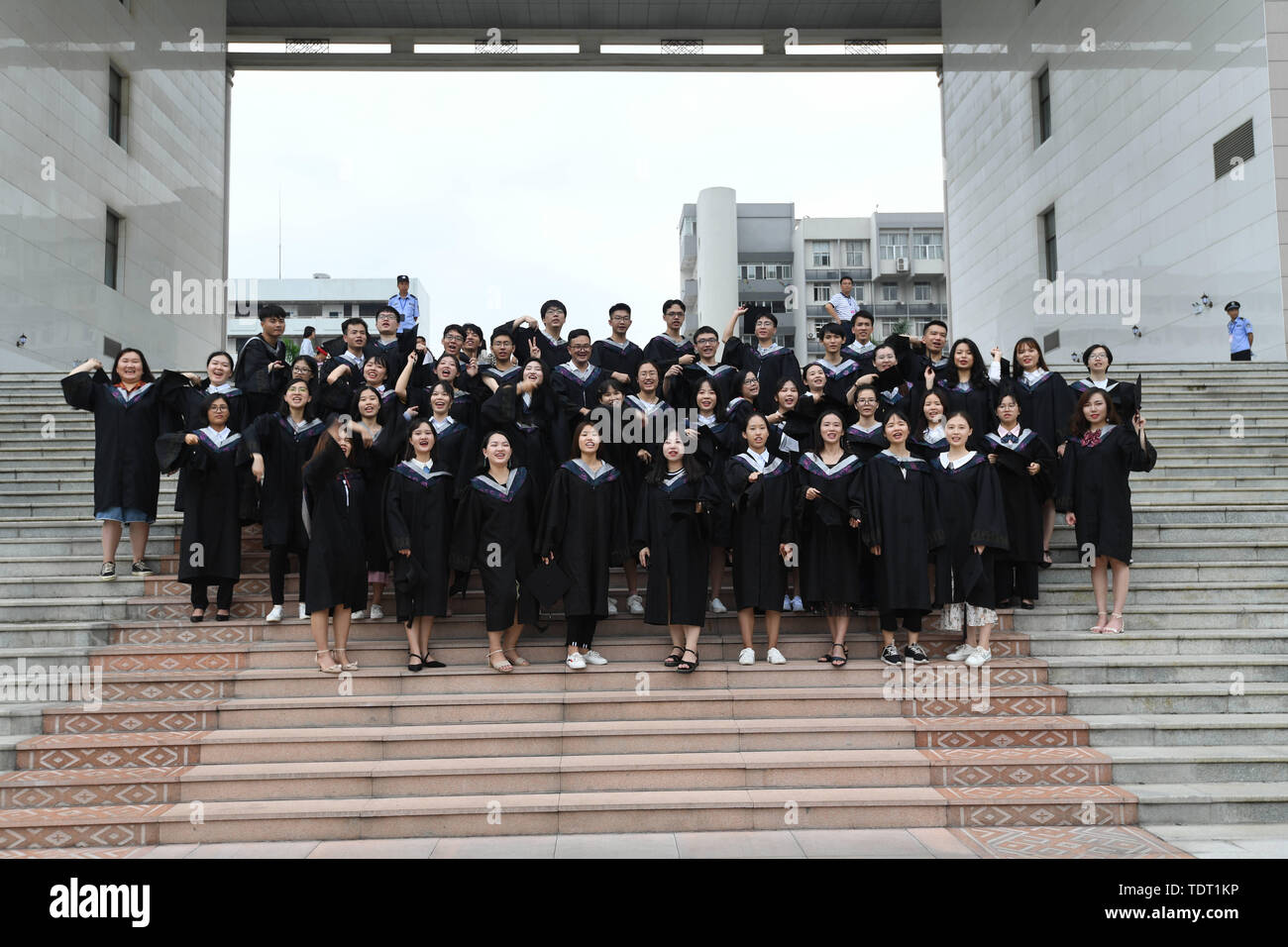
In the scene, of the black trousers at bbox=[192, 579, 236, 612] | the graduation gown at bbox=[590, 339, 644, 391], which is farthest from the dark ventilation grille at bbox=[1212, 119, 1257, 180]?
the black trousers at bbox=[192, 579, 236, 612]

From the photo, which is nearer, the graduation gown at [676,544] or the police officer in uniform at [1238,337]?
the graduation gown at [676,544]

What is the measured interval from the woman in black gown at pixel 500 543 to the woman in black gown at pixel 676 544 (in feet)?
2.68

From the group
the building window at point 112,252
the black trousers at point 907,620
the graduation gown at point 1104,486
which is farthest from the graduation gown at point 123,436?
the building window at point 112,252

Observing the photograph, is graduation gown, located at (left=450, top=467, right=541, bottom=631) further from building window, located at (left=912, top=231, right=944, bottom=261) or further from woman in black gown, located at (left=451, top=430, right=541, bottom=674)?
building window, located at (left=912, top=231, right=944, bottom=261)

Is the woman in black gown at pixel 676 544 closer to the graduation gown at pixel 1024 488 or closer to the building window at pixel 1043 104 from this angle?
the graduation gown at pixel 1024 488

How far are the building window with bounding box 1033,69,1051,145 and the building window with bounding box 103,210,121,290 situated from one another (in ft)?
62.8

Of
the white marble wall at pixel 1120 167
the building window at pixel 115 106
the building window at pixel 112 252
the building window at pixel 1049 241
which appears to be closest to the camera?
the white marble wall at pixel 1120 167

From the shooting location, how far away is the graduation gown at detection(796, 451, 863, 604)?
6.46 metres

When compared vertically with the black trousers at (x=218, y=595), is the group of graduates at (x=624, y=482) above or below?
above

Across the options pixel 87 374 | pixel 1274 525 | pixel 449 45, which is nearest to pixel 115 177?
pixel 449 45

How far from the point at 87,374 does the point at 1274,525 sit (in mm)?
9840

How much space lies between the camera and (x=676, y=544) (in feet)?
21.0

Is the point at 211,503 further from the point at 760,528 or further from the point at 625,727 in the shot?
the point at 760,528

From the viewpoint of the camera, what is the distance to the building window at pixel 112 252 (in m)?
17.8
